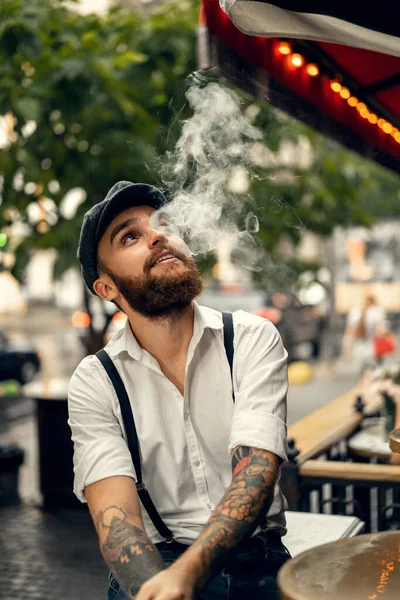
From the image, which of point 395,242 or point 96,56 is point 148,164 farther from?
point 395,242

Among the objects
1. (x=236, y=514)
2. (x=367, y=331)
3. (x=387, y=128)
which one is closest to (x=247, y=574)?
(x=236, y=514)

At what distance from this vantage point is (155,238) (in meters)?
2.58

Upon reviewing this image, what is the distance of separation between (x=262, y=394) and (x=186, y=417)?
26 cm

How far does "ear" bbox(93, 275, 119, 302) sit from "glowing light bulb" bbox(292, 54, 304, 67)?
2286mm

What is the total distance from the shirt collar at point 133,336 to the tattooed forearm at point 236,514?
45cm

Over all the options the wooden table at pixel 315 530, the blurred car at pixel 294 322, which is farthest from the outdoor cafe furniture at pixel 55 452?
the blurred car at pixel 294 322

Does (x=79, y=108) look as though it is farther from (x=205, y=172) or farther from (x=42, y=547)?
(x=42, y=547)

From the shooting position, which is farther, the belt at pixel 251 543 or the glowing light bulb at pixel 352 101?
the glowing light bulb at pixel 352 101

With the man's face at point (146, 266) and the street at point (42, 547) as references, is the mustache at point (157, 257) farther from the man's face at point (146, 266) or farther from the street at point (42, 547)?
the street at point (42, 547)

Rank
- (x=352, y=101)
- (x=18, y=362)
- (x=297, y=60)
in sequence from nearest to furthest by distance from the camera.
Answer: (x=297, y=60) → (x=352, y=101) → (x=18, y=362)

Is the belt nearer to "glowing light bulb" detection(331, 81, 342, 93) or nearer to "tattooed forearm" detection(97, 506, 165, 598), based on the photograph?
"tattooed forearm" detection(97, 506, 165, 598)

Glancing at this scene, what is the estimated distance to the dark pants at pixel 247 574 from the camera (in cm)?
237


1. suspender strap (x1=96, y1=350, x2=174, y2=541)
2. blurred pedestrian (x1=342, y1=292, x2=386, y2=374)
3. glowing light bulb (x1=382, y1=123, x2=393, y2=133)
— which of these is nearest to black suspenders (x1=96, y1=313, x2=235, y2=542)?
suspender strap (x1=96, y1=350, x2=174, y2=541)

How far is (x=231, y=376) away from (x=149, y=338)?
0.31 m
